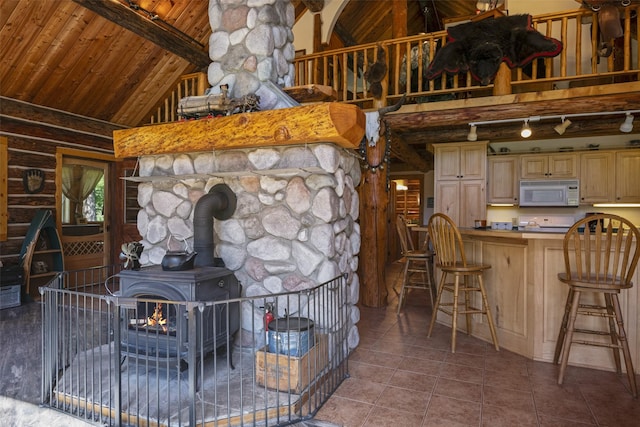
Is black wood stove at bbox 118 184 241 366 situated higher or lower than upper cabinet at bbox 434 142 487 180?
lower

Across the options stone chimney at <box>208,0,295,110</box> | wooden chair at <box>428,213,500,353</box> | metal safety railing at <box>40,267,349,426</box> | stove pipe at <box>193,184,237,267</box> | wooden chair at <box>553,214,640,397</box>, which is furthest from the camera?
wooden chair at <box>428,213,500,353</box>

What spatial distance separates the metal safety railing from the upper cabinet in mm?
3814

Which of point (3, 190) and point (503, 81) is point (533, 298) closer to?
point (503, 81)

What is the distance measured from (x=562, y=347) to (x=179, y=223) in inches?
126

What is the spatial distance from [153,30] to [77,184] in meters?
2.76

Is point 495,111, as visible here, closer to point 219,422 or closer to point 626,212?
point 626,212

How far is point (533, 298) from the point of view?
304cm

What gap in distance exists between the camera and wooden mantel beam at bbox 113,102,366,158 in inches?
99.8

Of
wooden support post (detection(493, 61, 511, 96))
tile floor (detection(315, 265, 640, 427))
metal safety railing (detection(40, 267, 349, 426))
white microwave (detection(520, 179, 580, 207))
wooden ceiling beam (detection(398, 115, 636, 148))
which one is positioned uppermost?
wooden support post (detection(493, 61, 511, 96))

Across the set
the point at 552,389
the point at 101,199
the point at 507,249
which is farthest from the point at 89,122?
the point at 552,389

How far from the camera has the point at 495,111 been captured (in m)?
4.30

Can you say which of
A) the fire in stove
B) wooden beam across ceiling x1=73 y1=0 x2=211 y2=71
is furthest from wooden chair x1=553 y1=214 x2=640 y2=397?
wooden beam across ceiling x1=73 y1=0 x2=211 y2=71

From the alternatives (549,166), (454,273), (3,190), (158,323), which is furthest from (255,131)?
(549,166)

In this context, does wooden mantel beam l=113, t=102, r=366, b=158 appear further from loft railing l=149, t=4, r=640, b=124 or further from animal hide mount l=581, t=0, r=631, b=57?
animal hide mount l=581, t=0, r=631, b=57
